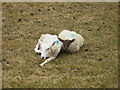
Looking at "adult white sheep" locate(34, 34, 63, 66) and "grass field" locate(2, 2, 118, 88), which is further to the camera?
"adult white sheep" locate(34, 34, 63, 66)

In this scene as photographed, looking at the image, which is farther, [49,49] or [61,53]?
[61,53]

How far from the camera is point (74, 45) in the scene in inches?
439

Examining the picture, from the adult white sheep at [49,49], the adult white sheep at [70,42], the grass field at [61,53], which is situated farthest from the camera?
the adult white sheep at [70,42]

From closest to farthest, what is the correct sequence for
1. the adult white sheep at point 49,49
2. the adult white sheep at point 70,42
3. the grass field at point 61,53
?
the grass field at point 61,53 → the adult white sheep at point 49,49 → the adult white sheep at point 70,42

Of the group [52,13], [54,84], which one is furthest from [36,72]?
[52,13]

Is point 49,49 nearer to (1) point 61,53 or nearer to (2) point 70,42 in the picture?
(1) point 61,53

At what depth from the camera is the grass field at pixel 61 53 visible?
8.77 metres

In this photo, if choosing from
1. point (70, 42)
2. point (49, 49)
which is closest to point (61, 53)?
point (70, 42)

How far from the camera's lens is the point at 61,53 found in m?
11.0

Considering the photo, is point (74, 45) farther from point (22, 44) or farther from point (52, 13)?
point (52, 13)

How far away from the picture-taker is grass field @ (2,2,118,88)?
877cm

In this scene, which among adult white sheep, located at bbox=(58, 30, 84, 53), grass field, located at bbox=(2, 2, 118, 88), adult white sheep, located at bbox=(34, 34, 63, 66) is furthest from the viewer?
adult white sheep, located at bbox=(58, 30, 84, 53)

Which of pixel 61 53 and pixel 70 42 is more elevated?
pixel 70 42

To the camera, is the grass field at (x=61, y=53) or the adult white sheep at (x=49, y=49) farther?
the adult white sheep at (x=49, y=49)
